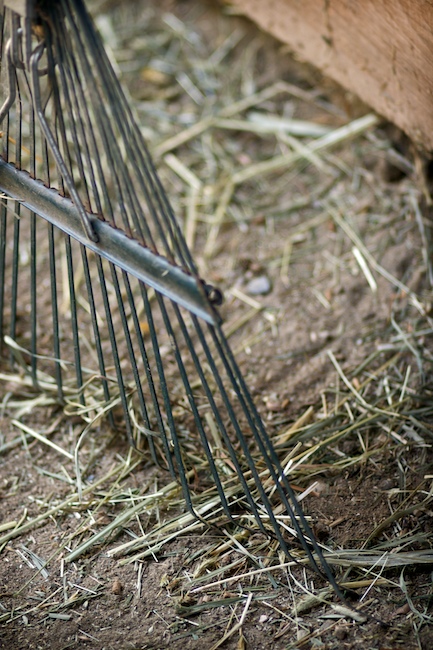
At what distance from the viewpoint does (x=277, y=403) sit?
214 cm

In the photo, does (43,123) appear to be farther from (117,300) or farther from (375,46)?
(375,46)

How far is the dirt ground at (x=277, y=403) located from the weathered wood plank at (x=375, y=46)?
363 millimetres

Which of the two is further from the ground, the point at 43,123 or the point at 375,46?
the point at 375,46

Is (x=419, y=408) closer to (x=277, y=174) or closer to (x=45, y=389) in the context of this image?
(x=45, y=389)

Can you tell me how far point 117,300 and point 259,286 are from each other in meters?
0.82

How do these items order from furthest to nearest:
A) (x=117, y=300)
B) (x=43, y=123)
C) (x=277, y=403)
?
1. (x=277, y=403)
2. (x=117, y=300)
3. (x=43, y=123)

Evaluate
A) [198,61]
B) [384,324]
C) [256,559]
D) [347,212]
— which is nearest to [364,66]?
[347,212]

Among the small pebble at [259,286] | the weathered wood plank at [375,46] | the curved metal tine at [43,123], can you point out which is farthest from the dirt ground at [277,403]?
the curved metal tine at [43,123]

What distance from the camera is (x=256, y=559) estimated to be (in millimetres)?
1747

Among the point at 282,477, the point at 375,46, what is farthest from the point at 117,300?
the point at 375,46

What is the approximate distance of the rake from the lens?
1654 mm

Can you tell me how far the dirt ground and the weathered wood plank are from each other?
363 millimetres

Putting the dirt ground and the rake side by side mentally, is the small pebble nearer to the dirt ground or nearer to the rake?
the dirt ground

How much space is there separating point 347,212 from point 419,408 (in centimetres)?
89
